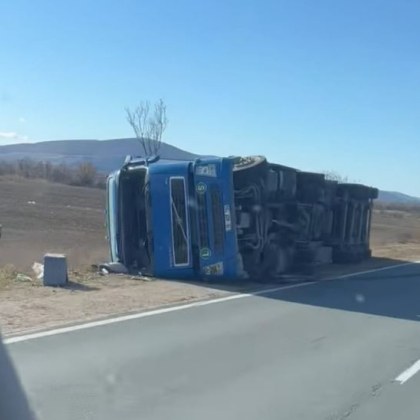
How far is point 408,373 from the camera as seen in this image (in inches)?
383

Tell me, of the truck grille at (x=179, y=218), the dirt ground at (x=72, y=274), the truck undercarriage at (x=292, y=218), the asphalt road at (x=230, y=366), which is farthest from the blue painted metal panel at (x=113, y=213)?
the asphalt road at (x=230, y=366)

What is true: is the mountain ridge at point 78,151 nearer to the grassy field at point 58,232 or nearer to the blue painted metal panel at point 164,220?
the grassy field at point 58,232

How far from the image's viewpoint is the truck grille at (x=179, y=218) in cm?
1923

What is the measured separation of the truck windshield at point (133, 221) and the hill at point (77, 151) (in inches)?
1817

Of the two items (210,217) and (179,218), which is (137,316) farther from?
(210,217)

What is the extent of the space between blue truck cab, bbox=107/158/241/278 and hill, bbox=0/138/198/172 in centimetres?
4716


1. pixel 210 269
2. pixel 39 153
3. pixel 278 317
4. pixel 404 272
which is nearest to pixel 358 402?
pixel 278 317

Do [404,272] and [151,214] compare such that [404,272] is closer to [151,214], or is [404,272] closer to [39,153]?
[151,214]

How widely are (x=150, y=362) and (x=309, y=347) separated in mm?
2452

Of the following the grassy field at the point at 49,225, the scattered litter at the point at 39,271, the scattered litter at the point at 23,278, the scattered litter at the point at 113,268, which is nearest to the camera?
the scattered litter at the point at 23,278

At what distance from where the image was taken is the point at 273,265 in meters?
21.4

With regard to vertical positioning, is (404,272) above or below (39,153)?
below

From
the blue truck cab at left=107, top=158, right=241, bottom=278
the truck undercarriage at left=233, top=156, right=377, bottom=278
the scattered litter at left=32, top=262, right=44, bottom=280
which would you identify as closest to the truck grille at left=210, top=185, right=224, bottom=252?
the blue truck cab at left=107, top=158, right=241, bottom=278

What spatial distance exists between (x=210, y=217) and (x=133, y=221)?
221cm
